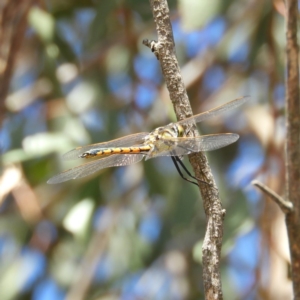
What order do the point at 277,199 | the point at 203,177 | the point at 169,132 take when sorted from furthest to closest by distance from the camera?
the point at 169,132, the point at 203,177, the point at 277,199

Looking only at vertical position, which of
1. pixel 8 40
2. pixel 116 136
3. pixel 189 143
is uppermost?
pixel 8 40

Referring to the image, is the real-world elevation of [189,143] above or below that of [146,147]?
below

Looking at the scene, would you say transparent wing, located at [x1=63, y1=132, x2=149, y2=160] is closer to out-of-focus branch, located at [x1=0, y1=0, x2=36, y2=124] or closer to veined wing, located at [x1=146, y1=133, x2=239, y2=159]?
veined wing, located at [x1=146, y1=133, x2=239, y2=159]

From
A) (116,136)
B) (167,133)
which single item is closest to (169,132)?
(167,133)

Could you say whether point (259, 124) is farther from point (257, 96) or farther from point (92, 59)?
point (92, 59)

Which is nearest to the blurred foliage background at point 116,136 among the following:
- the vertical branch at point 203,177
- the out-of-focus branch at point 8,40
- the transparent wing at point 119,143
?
the out-of-focus branch at point 8,40

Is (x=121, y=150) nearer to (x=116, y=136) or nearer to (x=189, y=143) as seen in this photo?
(x=189, y=143)
